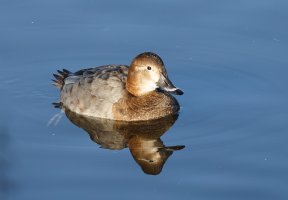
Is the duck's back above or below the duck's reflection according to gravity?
above

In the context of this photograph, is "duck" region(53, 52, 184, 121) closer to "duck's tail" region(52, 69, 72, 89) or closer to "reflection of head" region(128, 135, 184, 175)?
"duck's tail" region(52, 69, 72, 89)

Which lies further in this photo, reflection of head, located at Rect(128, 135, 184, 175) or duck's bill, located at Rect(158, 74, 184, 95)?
duck's bill, located at Rect(158, 74, 184, 95)

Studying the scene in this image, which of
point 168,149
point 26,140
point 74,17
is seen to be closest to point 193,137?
point 168,149

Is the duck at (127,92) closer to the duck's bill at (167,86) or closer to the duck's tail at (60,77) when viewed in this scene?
the duck's bill at (167,86)

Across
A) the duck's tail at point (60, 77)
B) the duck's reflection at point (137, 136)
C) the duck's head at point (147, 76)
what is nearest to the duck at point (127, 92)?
the duck's head at point (147, 76)

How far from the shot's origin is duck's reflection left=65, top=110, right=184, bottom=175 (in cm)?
1116

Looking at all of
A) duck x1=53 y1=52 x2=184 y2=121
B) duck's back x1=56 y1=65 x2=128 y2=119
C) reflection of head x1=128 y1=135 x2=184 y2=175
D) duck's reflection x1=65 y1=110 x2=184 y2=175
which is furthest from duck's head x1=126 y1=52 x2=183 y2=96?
reflection of head x1=128 y1=135 x2=184 y2=175

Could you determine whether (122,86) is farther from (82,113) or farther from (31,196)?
(31,196)

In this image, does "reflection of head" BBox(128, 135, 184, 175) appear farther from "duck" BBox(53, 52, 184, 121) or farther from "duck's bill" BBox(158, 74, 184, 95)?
"duck's bill" BBox(158, 74, 184, 95)

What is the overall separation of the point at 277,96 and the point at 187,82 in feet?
4.47

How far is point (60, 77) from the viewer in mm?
13117

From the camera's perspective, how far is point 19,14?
48.4ft

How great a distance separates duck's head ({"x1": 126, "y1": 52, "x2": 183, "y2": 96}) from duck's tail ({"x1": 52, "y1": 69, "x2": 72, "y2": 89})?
3.23 ft

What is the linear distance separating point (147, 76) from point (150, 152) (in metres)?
1.41
